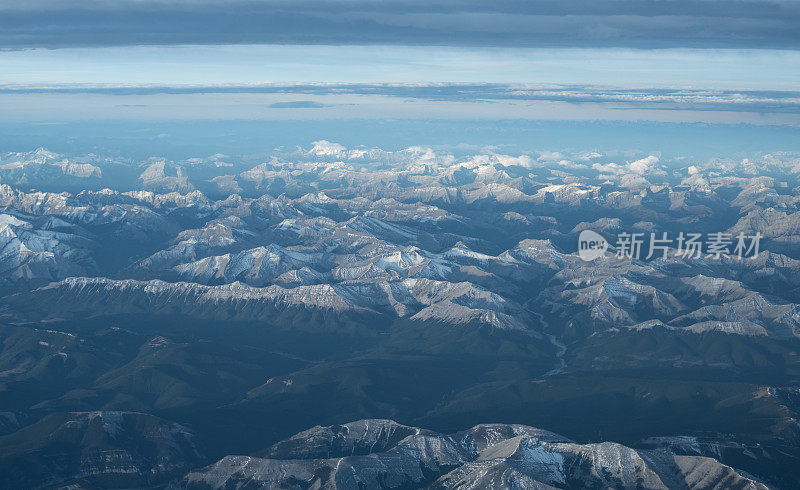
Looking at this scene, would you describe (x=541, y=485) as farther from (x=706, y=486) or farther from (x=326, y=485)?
(x=326, y=485)

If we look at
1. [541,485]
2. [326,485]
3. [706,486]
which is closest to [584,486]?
[541,485]

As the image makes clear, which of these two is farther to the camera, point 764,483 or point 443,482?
point 443,482

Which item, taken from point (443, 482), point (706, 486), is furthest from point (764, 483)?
point (443, 482)

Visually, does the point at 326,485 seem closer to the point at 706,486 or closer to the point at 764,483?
the point at 706,486

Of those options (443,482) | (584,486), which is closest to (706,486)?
(584,486)

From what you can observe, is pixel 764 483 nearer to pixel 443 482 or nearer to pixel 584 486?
pixel 584 486

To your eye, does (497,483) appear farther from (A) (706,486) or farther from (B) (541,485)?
(A) (706,486)
